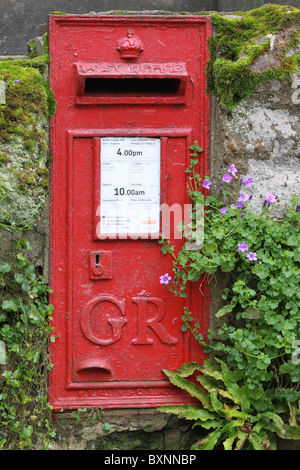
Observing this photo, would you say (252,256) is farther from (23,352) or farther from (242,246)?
(23,352)

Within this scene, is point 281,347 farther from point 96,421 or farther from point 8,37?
point 8,37

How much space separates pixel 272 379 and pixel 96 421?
1063 mm

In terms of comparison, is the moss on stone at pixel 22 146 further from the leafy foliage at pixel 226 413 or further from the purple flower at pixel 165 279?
the leafy foliage at pixel 226 413

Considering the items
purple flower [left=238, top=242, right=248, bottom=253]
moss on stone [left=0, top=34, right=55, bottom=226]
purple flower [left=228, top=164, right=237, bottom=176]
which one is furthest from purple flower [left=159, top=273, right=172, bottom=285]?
moss on stone [left=0, top=34, right=55, bottom=226]

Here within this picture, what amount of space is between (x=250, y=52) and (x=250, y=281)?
4.45 ft

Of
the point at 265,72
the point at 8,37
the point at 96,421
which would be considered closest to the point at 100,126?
the point at 265,72

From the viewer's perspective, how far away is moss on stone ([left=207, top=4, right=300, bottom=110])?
3348mm

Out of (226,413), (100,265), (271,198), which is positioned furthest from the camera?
(100,265)

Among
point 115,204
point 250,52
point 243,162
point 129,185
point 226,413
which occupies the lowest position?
point 226,413

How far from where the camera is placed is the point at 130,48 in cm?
332

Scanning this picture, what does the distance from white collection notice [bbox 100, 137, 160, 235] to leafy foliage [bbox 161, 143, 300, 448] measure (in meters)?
0.21

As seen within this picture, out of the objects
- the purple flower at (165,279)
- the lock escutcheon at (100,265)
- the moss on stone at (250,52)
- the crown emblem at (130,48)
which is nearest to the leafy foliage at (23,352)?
the lock escutcheon at (100,265)

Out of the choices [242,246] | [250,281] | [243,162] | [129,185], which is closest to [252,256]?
[242,246]

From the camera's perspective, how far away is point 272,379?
3.32 meters
